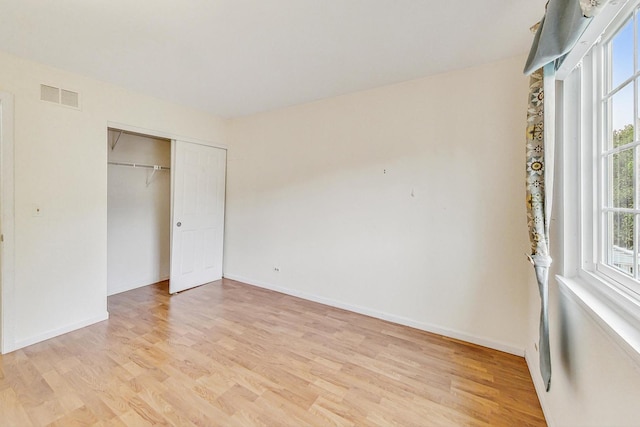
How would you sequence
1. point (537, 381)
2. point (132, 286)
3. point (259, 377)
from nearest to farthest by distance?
1. point (537, 381)
2. point (259, 377)
3. point (132, 286)

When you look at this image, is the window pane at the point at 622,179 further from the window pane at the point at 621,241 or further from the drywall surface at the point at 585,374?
the drywall surface at the point at 585,374

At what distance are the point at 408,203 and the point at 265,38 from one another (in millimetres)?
1914

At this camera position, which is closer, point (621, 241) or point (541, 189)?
point (621, 241)

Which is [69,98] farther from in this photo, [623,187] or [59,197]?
[623,187]

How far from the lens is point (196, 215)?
3822 millimetres

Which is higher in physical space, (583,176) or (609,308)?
(583,176)

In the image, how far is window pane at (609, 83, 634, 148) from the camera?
1.06 m

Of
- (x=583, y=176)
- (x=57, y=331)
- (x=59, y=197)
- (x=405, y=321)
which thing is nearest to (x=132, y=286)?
(x=57, y=331)

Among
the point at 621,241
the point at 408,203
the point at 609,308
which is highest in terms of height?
the point at 408,203

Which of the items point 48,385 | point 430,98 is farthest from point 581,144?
point 48,385

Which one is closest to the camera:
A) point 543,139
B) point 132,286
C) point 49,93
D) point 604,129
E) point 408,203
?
point 604,129

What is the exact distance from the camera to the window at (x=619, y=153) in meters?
1.02

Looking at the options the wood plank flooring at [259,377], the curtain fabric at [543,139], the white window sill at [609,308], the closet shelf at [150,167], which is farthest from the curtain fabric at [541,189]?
the closet shelf at [150,167]

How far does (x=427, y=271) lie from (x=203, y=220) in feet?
10.0
